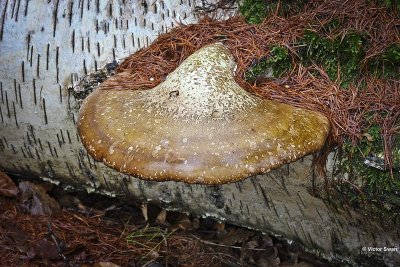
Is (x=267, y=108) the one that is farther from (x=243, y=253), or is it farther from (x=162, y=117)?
(x=243, y=253)

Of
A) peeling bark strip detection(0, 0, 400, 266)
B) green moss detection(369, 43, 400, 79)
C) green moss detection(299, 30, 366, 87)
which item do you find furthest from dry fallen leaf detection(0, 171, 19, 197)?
green moss detection(369, 43, 400, 79)

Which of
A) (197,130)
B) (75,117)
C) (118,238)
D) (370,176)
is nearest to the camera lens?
(197,130)

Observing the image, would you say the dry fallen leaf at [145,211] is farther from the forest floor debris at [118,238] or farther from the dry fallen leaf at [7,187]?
the dry fallen leaf at [7,187]

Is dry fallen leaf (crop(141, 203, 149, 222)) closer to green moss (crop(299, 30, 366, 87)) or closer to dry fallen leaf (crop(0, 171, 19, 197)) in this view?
dry fallen leaf (crop(0, 171, 19, 197))

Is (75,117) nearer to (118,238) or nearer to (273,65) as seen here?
(118,238)

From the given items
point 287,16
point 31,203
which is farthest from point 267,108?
point 31,203

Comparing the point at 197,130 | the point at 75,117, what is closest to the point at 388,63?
the point at 197,130

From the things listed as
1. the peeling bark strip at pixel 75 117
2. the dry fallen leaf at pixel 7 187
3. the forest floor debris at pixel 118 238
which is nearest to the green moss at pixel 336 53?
the peeling bark strip at pixel 75 117
